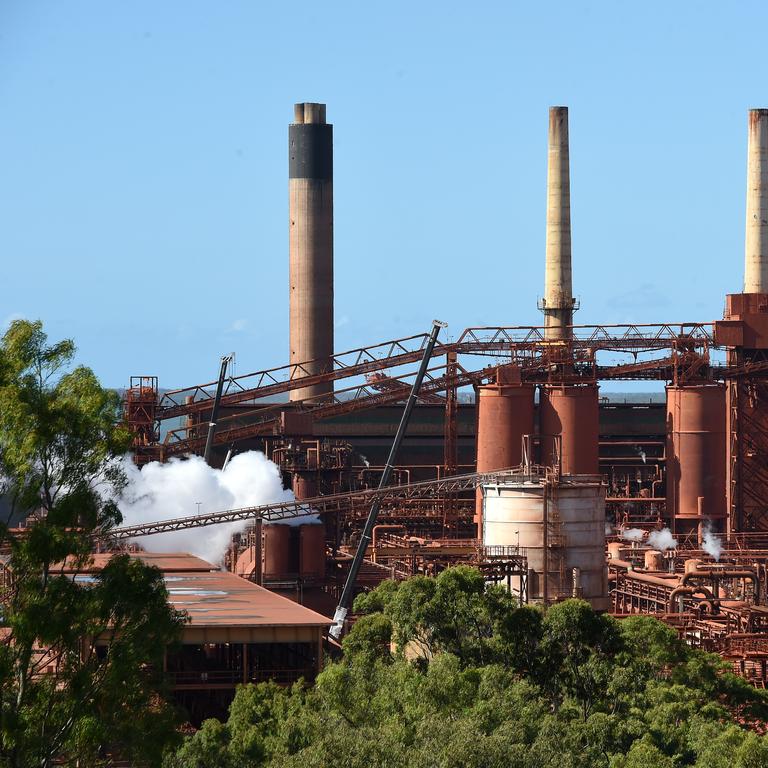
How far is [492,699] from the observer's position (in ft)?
96.3

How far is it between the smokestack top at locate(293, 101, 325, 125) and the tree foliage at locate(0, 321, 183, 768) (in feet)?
172

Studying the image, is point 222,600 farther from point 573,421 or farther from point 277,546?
point 573,421

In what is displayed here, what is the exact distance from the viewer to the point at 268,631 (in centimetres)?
3756

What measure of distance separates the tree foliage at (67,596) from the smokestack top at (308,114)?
52511 mm

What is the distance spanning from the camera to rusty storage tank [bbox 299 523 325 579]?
174 ft

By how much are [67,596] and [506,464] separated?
38906mm

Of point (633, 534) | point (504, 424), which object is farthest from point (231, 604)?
point (633, 534)

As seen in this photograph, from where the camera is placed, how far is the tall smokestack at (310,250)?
244ft

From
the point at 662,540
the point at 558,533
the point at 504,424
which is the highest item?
the point at 504,424

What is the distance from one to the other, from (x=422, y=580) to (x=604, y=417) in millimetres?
39689

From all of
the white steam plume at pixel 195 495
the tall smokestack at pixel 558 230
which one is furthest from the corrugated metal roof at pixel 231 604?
the tall smokestack at pixel 558 230

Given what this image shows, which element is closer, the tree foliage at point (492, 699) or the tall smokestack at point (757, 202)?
the tree foliage at point (492, 699)

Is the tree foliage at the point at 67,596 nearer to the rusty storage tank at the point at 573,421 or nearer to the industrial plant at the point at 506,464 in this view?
the industrial plant at the point at 506,464

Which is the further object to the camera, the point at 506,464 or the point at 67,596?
the point at 506,464
